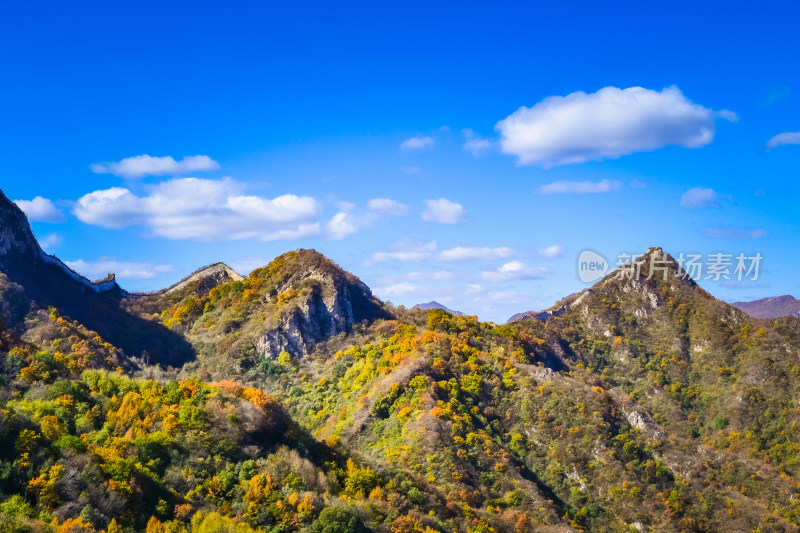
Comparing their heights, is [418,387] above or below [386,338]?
below

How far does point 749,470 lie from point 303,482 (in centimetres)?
5851

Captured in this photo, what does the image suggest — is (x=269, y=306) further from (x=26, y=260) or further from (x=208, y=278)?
(x=26, y=260)

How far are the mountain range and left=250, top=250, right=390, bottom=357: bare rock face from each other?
329mm

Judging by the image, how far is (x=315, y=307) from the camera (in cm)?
8794

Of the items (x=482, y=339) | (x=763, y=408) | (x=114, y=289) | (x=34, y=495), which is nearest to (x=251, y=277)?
(x=114, y=289)

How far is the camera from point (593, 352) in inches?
4306

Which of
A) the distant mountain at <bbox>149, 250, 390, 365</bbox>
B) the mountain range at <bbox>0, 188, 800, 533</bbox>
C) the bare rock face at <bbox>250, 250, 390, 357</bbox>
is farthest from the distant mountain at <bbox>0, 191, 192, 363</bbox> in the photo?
the bare rock face at <bbox>250, 250, 390, 357</bbox>

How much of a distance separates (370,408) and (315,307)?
86.9ft

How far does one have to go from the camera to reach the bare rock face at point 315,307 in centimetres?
8338

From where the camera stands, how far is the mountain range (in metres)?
37.1

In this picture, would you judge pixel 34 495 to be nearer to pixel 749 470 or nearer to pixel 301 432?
pixel 301 432

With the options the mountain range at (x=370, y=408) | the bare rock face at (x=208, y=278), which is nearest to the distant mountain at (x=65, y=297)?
the mountain range at (x=370, y=408)

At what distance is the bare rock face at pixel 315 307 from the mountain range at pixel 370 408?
0.33m

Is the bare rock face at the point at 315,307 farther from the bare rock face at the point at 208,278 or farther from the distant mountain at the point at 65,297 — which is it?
the distant mountain at the point at 65,297
